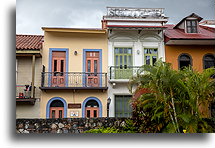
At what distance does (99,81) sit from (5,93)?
353 cm

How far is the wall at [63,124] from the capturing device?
5.47m

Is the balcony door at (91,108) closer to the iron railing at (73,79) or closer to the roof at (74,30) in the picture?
the iron railing at (73,79)

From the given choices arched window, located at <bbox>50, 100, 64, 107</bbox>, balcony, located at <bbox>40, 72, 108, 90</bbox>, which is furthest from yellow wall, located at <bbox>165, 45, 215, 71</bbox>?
arched window, located at <bbox>50, 100, 64, 107</bbox>

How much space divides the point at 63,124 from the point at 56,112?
6.36ft

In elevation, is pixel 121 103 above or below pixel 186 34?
below

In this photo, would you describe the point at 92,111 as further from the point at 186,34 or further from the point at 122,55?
the point at 186,34

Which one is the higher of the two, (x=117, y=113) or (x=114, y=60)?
(x=114, y=60)

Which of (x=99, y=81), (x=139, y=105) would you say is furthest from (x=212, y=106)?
(x=99, y=81)

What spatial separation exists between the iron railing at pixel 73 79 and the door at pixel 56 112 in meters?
0.65

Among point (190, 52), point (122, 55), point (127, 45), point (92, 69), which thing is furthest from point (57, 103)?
point (190, 52)

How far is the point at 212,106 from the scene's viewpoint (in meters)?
5.97

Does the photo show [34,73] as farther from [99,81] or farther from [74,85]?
[99,81]

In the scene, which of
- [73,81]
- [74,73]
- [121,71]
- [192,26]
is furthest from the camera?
[192,26]

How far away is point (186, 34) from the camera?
8477 millimetres
